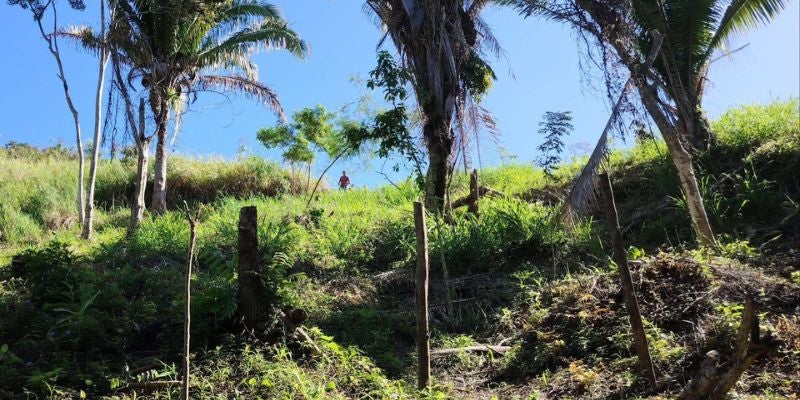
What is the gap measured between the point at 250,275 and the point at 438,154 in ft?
15.8

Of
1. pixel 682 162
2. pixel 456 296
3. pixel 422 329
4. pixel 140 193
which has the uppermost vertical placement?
pixel 140 193

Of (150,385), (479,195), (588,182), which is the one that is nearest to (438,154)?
A: (479,195)

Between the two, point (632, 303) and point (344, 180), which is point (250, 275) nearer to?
point (632, 303)

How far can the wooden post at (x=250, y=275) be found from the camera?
5.16 metres

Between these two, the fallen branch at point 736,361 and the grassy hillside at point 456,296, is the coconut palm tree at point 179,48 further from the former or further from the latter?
the fallen branch at point 736,361

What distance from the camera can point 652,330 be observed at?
5.07 metres

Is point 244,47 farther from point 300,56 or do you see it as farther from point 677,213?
point 677,213

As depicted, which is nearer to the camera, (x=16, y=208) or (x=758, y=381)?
(x=758, y=381)

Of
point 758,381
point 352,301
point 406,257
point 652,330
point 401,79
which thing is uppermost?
point 401,79

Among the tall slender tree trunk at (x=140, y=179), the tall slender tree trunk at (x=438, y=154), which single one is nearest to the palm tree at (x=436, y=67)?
the tall slender tree trunk at (x=438, y=154)

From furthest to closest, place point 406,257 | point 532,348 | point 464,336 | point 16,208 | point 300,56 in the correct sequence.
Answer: point 300,56 → point 16,208 → point 406,257 → point 464,336 → point 532,348

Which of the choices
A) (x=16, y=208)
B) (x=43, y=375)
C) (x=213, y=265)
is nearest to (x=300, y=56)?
(x=16, y=208)

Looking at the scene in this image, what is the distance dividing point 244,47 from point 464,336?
1054 centimetres

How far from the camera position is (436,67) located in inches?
362
